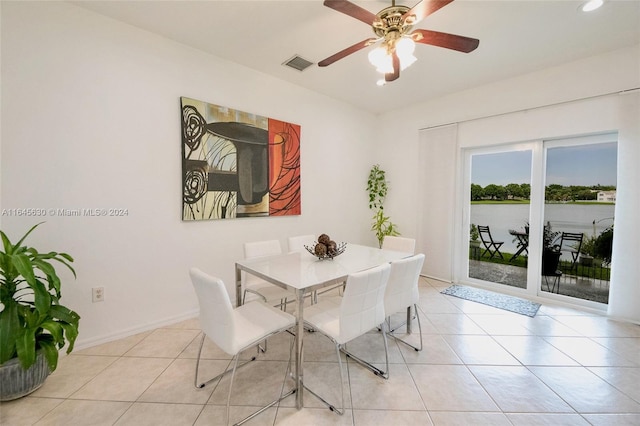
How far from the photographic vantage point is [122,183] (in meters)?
2.40

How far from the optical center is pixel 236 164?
3.07 metres

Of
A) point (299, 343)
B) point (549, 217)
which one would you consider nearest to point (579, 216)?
point (549, 217)

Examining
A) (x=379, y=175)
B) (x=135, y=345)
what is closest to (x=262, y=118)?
(x=379, y=175)

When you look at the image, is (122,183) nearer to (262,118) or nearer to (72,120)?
(72,120)

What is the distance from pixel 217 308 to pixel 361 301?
0.84 m

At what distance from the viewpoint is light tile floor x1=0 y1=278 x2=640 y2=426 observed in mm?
1570

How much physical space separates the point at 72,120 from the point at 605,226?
17.7 ft

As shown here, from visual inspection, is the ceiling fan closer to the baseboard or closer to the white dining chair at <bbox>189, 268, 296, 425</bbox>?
the white dining chair at <bbox>189, 268, 296, 425</bbox>

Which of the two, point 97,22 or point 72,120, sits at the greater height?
point 97,22

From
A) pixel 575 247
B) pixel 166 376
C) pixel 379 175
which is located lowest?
pixel 166 376

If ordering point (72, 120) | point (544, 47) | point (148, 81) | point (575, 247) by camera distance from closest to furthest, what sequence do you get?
point (72, 120), point (148, 81), point (544, 47), point (575, 247)

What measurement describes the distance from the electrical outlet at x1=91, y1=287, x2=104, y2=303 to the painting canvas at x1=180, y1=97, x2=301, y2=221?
36.3 inches

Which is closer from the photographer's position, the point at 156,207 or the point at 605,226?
the point at 156,207

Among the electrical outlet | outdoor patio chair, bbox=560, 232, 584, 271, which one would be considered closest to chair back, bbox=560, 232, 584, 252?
outdoor patio chair, bbox=560, 232, 584, 271
